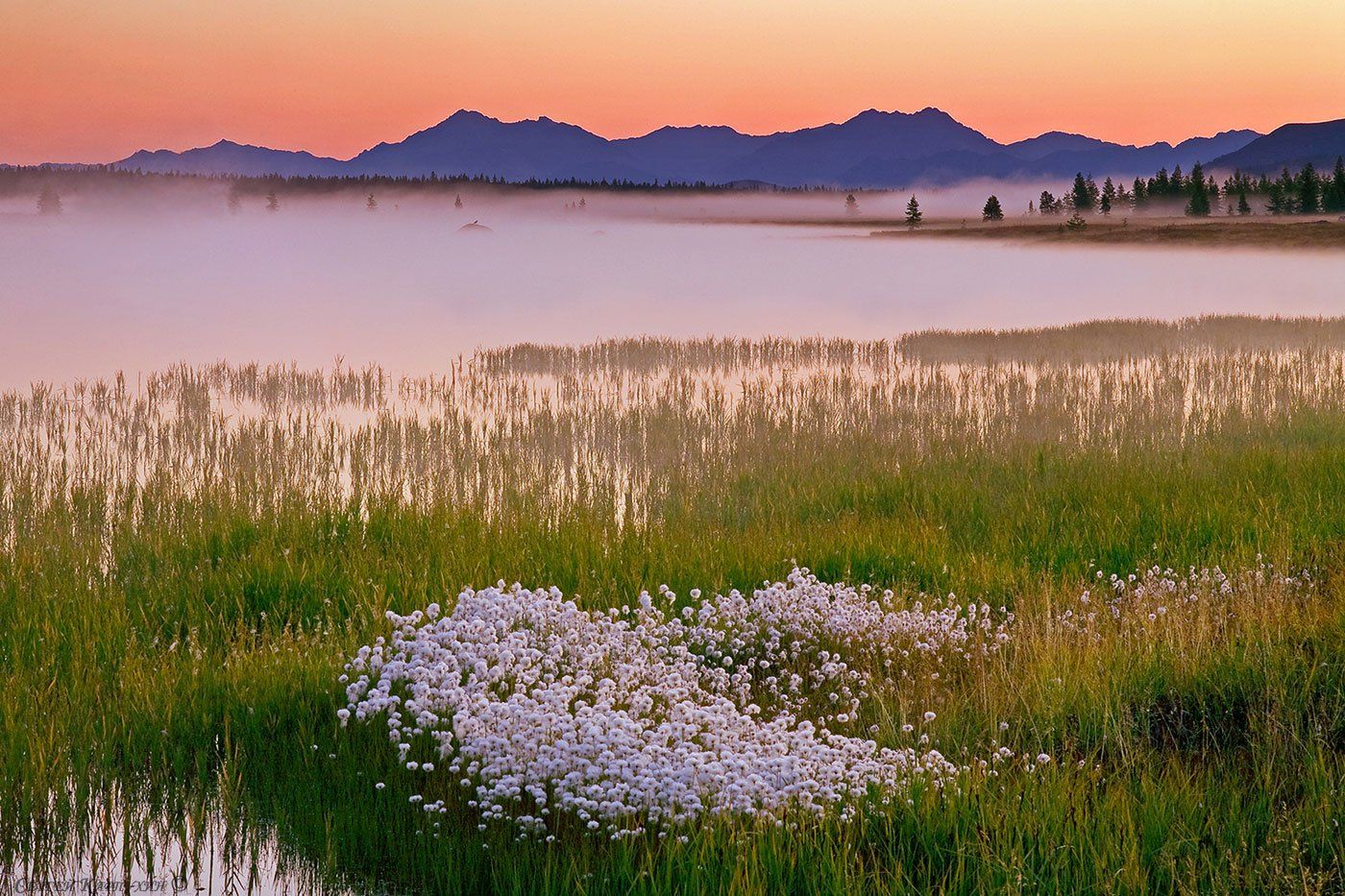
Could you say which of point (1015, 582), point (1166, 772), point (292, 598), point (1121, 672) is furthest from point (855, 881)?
point (292, 598)

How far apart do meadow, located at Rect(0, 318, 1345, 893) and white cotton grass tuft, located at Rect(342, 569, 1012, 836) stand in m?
0.03

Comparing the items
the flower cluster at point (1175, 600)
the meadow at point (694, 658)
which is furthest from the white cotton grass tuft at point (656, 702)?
the flower cluster at point (1175, 600)

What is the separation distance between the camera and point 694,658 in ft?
23.8

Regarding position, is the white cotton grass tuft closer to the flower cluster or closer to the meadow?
the meadow

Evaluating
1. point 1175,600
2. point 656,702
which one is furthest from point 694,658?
point 1175,600

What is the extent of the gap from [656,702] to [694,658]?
643 millimetres

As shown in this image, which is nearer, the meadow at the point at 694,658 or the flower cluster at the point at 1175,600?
the meadow at the point at 694,658

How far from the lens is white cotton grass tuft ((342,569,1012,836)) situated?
5.23 metres

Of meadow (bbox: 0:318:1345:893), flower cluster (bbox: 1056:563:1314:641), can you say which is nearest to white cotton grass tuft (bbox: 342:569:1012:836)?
meadow (bbox: 0:318:1345:893)

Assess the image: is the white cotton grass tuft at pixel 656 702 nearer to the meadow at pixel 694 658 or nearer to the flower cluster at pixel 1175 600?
the meadow at pixel 694 658

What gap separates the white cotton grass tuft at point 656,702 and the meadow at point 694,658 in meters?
0.03

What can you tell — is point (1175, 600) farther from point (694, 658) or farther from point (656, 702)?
point (656, 702)

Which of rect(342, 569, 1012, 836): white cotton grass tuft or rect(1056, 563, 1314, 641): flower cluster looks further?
rect(1056, 563, 1314, 641): flower cluster

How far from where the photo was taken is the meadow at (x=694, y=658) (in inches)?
206
